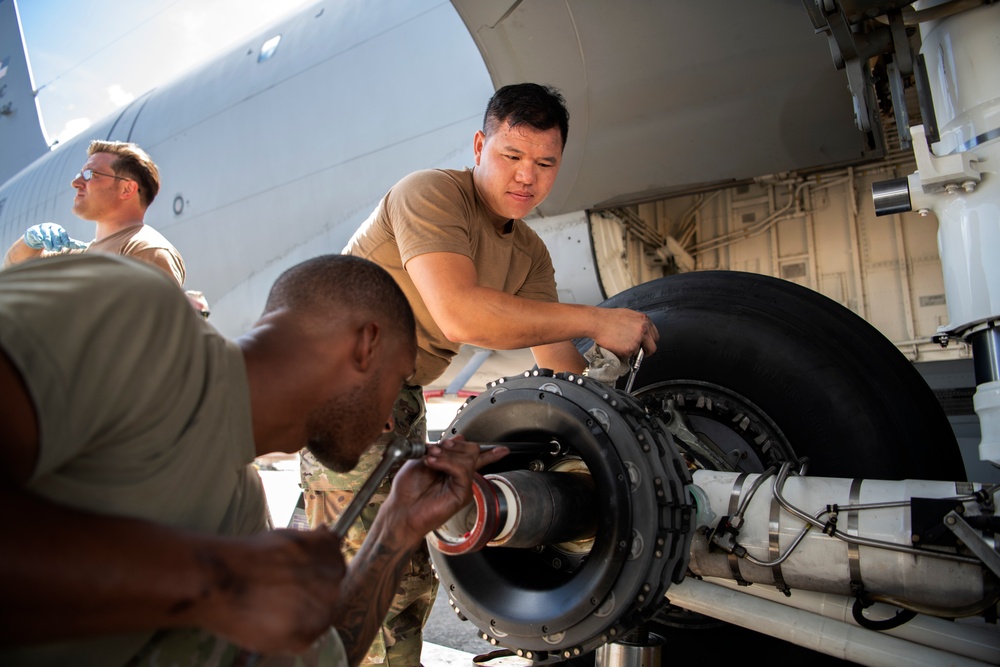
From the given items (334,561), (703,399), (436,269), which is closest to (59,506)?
(334,561)

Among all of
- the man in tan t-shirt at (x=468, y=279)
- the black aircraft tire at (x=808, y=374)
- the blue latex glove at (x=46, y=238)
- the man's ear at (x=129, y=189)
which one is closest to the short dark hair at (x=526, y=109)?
the man in tan t-shirt at (x=468, y=279)

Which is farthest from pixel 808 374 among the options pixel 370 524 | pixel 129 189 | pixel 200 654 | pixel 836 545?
pixel 129 189

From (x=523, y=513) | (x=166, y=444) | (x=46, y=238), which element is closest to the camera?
(x=166, y=444)

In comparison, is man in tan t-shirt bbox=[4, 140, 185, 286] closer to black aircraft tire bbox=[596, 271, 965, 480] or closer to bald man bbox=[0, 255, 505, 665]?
black aircraft tire bbox=[596, 271, 965, 480]

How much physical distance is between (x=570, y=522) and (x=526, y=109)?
949 mm

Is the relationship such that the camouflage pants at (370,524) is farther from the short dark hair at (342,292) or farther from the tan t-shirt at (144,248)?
the tan t-shirt at (144,248)

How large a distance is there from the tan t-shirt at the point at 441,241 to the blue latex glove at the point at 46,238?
1.58 meters

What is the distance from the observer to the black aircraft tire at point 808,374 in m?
1.82

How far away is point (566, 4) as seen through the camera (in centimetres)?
248

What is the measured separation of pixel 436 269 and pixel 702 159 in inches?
61.8

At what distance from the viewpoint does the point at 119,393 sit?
709 mm

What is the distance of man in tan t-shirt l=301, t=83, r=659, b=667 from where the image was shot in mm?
1596

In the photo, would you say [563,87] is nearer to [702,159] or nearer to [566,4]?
[566,4]

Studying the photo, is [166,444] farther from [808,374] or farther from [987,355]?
[808,374]
